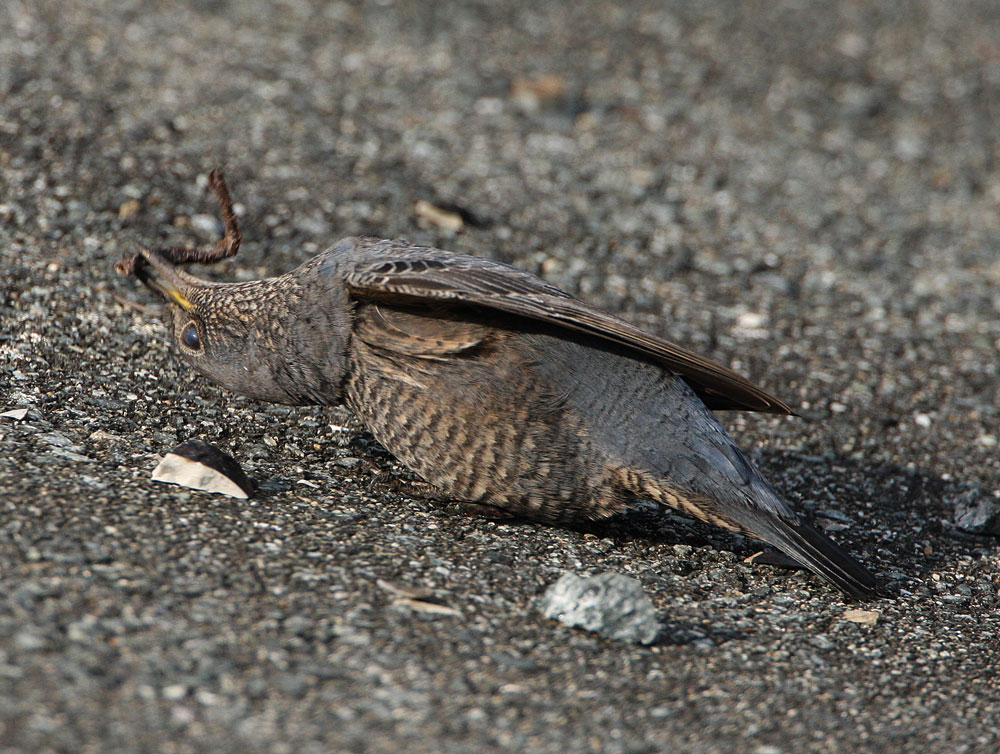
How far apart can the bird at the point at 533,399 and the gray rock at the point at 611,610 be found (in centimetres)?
57

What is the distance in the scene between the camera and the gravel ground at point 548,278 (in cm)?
285

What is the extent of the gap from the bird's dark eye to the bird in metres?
0.50

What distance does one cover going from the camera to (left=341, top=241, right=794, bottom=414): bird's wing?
3.62 meters

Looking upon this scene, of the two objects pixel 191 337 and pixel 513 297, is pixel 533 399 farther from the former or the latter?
pixel 191 337

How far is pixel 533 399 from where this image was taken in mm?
3754

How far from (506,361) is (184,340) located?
1379 mm

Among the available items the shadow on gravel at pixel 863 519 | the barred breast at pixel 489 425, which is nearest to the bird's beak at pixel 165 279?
the barred breast at pixel 489 425

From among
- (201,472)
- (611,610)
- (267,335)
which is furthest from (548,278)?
(611,610)

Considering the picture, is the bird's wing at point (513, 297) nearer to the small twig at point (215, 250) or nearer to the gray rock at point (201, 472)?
the small twig at point (215, 250)

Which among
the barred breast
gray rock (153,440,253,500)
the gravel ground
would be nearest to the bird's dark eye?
the gravel ground

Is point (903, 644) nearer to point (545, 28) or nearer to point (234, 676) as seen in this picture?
→ point (234, 676)

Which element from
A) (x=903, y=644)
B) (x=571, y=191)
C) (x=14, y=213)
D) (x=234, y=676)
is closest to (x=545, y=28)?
(x=571, y=191)

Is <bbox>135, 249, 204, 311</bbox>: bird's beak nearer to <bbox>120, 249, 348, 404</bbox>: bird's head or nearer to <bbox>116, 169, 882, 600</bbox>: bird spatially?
<bbox>120, 249, 348, 404</bbox>: bird's head

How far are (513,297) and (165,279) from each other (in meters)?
1.63
